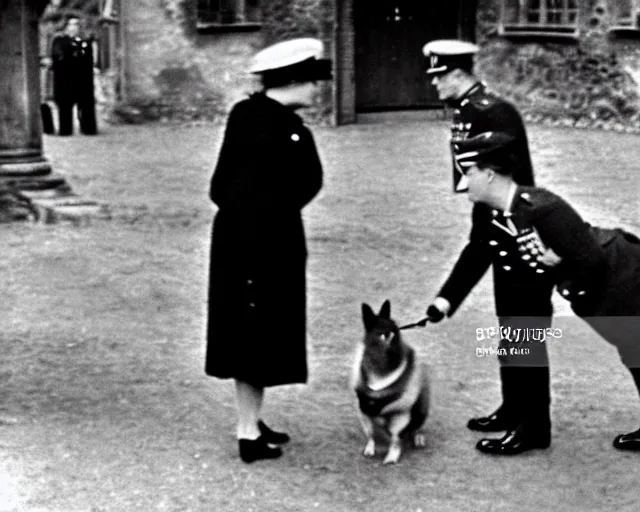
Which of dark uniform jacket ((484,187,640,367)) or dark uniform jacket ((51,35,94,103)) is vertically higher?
dark uniform jacket ((484,187,640,367))

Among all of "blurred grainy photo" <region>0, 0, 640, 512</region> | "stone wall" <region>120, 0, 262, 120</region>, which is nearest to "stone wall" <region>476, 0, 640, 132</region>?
"stone wall" <region>120, 0, 262, 120</region>

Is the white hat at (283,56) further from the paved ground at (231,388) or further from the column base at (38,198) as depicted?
the column base at (38,198)

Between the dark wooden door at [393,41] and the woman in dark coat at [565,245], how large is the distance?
61.7 ft

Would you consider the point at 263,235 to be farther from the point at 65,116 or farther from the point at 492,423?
the point at 65,116

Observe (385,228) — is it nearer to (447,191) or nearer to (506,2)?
(447,191)

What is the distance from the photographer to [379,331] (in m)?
6.21

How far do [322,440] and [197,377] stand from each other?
1360 millimetres

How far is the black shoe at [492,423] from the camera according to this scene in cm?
677

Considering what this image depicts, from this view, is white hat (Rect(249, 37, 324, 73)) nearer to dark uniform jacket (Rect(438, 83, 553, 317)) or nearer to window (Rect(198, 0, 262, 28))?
dark uniform jacket (Rect(438, 83, 553, 317))

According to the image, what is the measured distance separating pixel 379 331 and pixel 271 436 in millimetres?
802

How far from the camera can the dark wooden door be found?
24641 millimetres

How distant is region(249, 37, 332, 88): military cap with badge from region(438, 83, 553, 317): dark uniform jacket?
2.26 feet

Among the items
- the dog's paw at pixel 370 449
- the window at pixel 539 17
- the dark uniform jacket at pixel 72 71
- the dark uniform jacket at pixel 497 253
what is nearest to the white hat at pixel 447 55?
the dark uniform jacket at pixel 497 253

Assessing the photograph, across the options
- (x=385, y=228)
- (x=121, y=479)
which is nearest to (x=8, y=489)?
(x=121, y=479)
